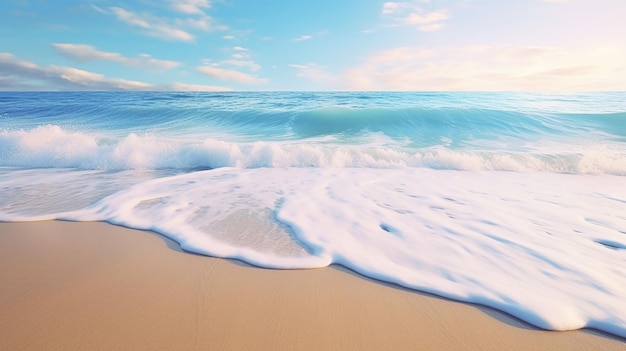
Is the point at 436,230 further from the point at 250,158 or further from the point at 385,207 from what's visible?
the point at 250,158

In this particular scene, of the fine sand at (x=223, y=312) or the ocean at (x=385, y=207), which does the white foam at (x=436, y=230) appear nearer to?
the ocean at (x=385, y=207)

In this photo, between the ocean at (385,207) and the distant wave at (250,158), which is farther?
the distant wave at (250,158)

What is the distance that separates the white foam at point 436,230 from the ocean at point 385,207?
2cm

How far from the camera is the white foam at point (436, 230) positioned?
6.86 ft

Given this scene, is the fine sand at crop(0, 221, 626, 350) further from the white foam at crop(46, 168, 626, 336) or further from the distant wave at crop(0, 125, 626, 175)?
the distant wave at crop(0, 125, 626, 175)

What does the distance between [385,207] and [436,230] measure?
0.86 m

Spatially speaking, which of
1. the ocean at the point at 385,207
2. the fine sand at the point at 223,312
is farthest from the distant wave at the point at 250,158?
the fine sand at the point at 223,312

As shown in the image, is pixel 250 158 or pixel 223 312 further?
pixel 250 158

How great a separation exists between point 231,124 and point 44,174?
7878 mm

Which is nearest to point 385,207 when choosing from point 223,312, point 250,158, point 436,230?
point 436,230

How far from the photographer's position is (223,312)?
1810 mm

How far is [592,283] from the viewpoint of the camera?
217 centimetres

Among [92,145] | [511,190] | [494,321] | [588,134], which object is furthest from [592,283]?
[588,134]

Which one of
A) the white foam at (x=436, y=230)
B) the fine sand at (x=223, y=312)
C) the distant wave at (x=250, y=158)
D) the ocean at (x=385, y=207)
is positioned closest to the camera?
the fine sand at (x=223, y=312)
